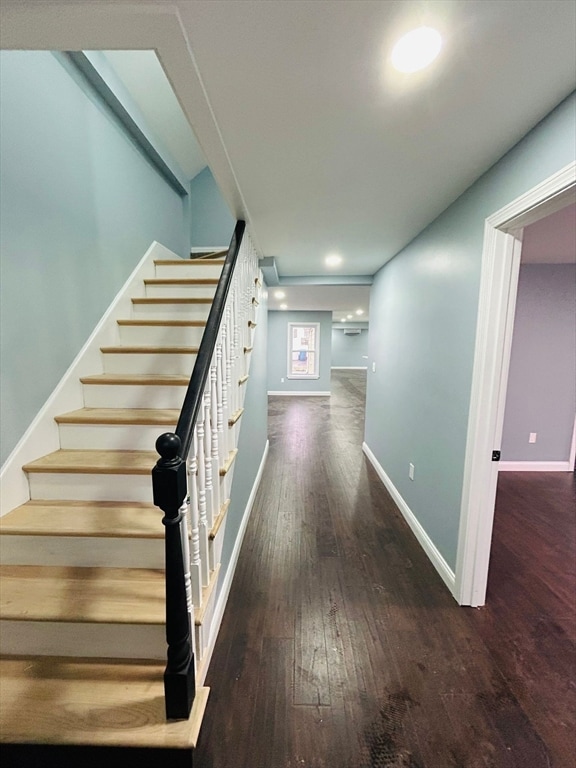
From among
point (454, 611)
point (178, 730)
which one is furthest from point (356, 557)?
point (178, 730)

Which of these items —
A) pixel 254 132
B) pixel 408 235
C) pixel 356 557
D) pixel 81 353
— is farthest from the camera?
pixel 408 235

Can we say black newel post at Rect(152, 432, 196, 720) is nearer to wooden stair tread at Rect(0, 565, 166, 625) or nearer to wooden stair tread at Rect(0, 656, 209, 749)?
wooden stair tread at Rect(0, 656, 209, 749)

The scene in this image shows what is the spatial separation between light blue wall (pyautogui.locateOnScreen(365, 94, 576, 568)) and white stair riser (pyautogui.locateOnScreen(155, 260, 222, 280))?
1.72 m

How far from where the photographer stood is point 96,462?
1.57m

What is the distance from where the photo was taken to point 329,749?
3.73ft

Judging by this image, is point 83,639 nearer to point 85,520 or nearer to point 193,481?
point 85,520

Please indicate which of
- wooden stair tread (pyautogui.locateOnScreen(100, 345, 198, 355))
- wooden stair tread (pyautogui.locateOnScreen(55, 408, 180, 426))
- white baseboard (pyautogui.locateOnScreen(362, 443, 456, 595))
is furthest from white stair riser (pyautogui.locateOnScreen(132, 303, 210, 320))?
white baseboard (pyautogui.locateOnScreen(362, 443, 456, 595))

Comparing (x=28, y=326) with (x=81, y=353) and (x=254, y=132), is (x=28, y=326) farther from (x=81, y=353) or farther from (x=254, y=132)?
(x=254, y=132)

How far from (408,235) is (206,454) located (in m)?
2.31

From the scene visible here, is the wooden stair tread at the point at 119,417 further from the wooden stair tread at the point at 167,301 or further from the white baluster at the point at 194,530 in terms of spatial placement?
the wooden stair tread at the point at 167,301

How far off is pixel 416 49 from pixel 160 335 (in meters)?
1.95

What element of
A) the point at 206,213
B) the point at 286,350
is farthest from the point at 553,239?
the point at 286,350

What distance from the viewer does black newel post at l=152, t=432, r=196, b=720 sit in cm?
93

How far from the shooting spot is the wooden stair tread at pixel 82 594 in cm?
117
